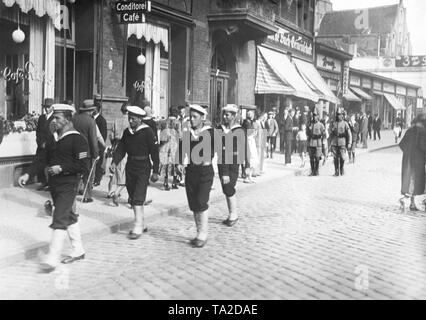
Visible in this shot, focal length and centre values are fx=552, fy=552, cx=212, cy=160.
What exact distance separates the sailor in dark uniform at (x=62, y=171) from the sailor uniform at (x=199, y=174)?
1.56m

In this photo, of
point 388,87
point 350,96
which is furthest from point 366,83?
point 350,96

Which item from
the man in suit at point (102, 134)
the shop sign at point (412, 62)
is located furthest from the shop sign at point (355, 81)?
the man in suit at point (102, 134)

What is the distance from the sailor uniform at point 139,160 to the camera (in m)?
7.26

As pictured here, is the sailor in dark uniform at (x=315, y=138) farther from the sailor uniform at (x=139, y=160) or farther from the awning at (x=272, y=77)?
the sailor uniform at (x=139, y=160)

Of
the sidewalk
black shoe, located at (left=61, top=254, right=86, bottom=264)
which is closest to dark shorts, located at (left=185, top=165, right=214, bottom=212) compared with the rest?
the sidewalk

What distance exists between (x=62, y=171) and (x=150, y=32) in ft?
31.1

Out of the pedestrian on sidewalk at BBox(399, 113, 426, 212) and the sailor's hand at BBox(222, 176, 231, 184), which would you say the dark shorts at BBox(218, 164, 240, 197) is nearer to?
the sailor's hand at BBox(222, 176, 231, 184)

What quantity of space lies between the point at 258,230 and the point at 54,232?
316 centimetres

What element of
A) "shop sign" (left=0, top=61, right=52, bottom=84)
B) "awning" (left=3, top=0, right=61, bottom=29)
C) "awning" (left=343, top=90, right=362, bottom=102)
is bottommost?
"shop sign" (left=0, top=61, right=52, bottom=84)

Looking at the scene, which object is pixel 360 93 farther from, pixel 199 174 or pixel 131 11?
pixel 199 174

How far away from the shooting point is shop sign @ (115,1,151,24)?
40.8 ft

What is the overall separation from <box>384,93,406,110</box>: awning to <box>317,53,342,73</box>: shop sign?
1422 centimetres
